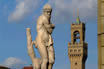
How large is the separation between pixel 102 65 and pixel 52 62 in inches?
327

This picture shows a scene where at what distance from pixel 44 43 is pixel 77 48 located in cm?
10705

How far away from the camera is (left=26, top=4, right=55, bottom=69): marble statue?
14617mm

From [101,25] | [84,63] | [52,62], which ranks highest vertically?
[101,25]

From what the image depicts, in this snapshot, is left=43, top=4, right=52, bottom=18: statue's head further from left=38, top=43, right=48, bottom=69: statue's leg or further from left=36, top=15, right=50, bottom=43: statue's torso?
left=38, top=43, right=48, bottom=69: statue's leg

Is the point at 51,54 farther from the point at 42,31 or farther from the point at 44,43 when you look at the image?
the point at 42,31

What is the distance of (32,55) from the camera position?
1506 cm

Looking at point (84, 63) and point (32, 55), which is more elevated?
point (32, 55)

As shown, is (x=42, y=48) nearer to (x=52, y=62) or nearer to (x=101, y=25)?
(x=52, y=62)

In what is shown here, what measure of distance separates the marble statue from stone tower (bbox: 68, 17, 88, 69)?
104 meters

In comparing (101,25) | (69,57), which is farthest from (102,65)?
(69,57)

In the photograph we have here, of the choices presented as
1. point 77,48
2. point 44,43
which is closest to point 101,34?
point 44,43

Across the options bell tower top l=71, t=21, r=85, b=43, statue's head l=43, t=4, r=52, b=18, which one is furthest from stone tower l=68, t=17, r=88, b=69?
statue's head l=43, t=4, r=52, b=18

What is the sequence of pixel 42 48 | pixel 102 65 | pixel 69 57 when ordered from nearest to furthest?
pixel 102 65, pixel 42 48, pixel 69 57

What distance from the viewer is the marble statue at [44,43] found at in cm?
1462
